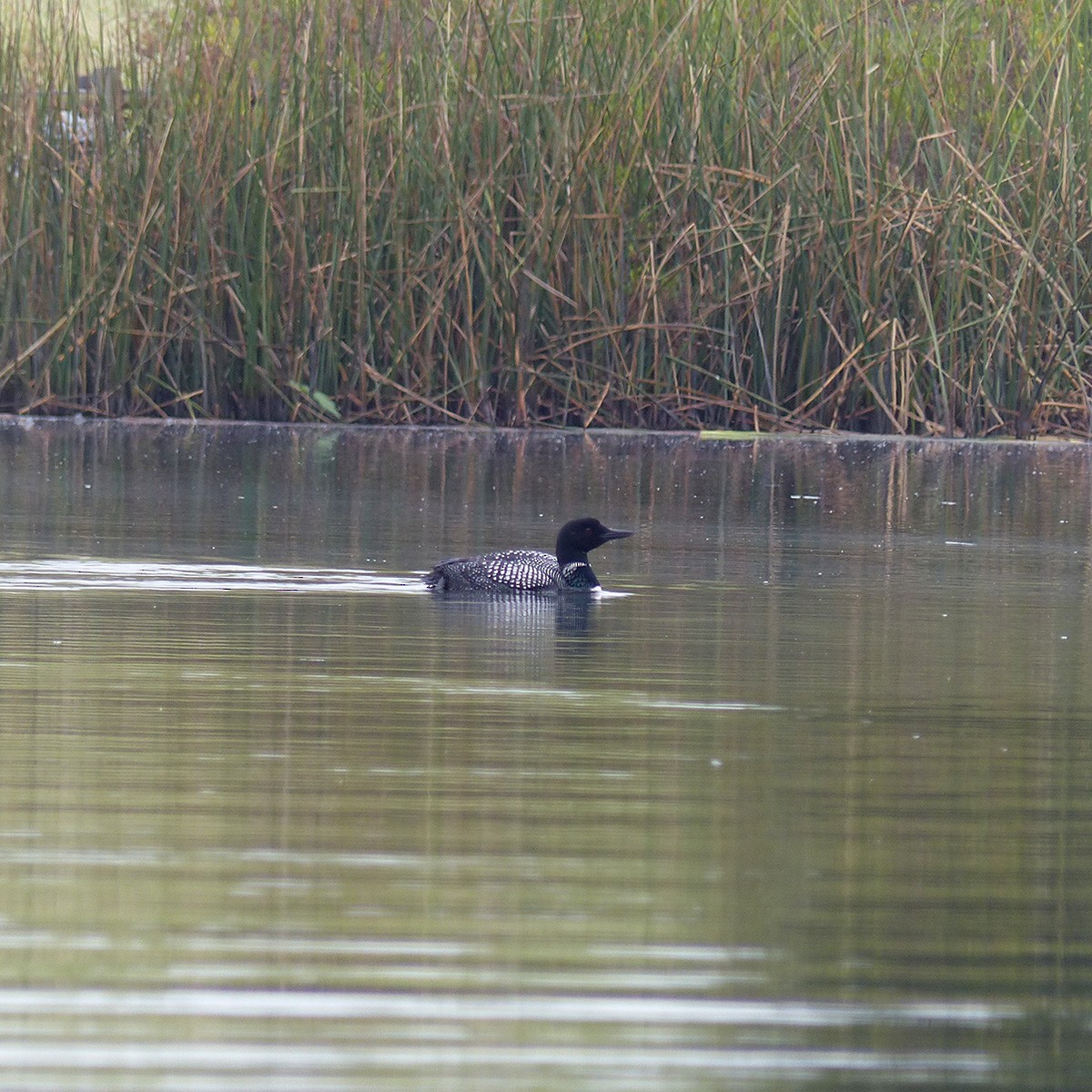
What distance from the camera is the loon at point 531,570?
9586 mm

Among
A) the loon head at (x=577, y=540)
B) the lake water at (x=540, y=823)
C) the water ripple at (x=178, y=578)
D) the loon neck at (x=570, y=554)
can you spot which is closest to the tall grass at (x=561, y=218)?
the lake water at (x=540, y=823)

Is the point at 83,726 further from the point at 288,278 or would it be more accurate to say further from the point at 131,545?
the point at 288,278

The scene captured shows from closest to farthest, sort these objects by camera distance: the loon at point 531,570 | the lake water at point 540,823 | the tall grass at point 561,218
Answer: the lake water at point 540,823 < the loon at point 531,570 < the tall grass at point 561,218

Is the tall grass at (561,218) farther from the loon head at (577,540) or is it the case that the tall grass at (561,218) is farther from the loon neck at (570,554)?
the loon neck at (570,554)

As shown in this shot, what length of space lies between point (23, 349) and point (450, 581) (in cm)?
840

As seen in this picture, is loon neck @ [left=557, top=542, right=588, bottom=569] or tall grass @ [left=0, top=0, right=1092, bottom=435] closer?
loon neck @ [left=557, top=542, right=588, bottom=569]

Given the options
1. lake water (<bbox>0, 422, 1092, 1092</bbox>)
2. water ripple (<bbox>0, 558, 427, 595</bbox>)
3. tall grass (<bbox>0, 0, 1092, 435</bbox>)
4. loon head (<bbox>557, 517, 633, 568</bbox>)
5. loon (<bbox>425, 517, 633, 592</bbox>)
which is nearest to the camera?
lake water (<bbox>0, 422, 1092, 1092</bbox>)

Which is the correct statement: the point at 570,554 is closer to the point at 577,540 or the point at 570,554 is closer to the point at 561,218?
the point at 577,540

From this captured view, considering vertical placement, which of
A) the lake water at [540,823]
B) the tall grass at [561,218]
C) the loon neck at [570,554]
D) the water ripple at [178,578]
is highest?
the tall grass at [561,218]

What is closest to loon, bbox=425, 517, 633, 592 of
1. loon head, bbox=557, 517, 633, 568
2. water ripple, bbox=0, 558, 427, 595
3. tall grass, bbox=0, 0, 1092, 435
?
loon head, bbox=557, 517, 633, 568

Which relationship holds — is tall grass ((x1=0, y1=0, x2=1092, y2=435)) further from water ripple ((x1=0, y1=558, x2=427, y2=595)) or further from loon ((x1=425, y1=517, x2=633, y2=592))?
water ripple ((x1=0, y1=558, x2=427, y2=595))

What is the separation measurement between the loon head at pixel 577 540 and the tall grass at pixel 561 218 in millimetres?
6330

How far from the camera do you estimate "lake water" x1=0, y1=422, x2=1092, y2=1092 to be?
368cm

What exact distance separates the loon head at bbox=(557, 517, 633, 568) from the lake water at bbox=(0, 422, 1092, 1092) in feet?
0.55
